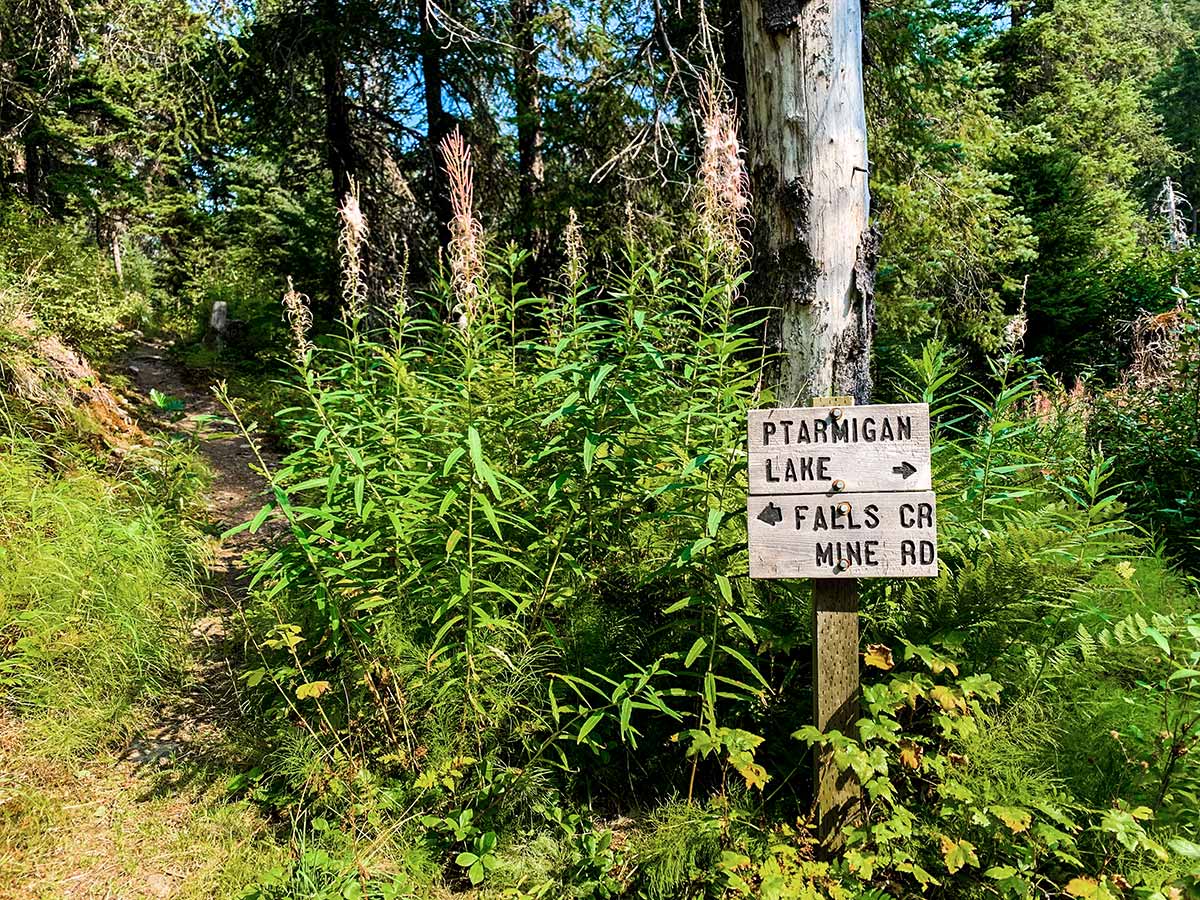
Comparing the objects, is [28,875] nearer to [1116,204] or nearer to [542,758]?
[542,758]

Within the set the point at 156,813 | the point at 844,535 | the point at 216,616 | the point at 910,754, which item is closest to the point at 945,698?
the point at 910,754

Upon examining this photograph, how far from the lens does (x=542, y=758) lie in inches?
112

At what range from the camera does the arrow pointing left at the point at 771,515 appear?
2.45m

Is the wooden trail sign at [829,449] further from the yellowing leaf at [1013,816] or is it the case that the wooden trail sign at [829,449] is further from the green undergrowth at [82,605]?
the green undergrowth at [82,605]

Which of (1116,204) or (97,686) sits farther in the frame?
(1116,204)

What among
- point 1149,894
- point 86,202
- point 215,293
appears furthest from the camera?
point 215,293

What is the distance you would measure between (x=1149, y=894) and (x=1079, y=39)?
18.3 meters

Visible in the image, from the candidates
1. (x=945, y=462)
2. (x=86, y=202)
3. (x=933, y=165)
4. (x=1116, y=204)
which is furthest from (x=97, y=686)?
(x=1116, y=204)

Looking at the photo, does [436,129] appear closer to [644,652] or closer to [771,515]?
[644,652]

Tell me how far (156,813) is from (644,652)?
2.16 m

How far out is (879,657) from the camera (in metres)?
2.51

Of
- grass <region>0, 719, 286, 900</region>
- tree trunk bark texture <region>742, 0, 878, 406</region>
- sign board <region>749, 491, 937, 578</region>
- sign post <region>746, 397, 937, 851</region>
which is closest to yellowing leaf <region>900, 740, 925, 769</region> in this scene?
sign post <region>746, 397, 937, 851</region>

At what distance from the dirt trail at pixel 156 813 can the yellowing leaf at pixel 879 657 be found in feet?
7.65

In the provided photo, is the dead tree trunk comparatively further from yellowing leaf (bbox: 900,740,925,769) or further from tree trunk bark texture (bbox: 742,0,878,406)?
yellowing leaf (bbox: 900,740,925,769)
